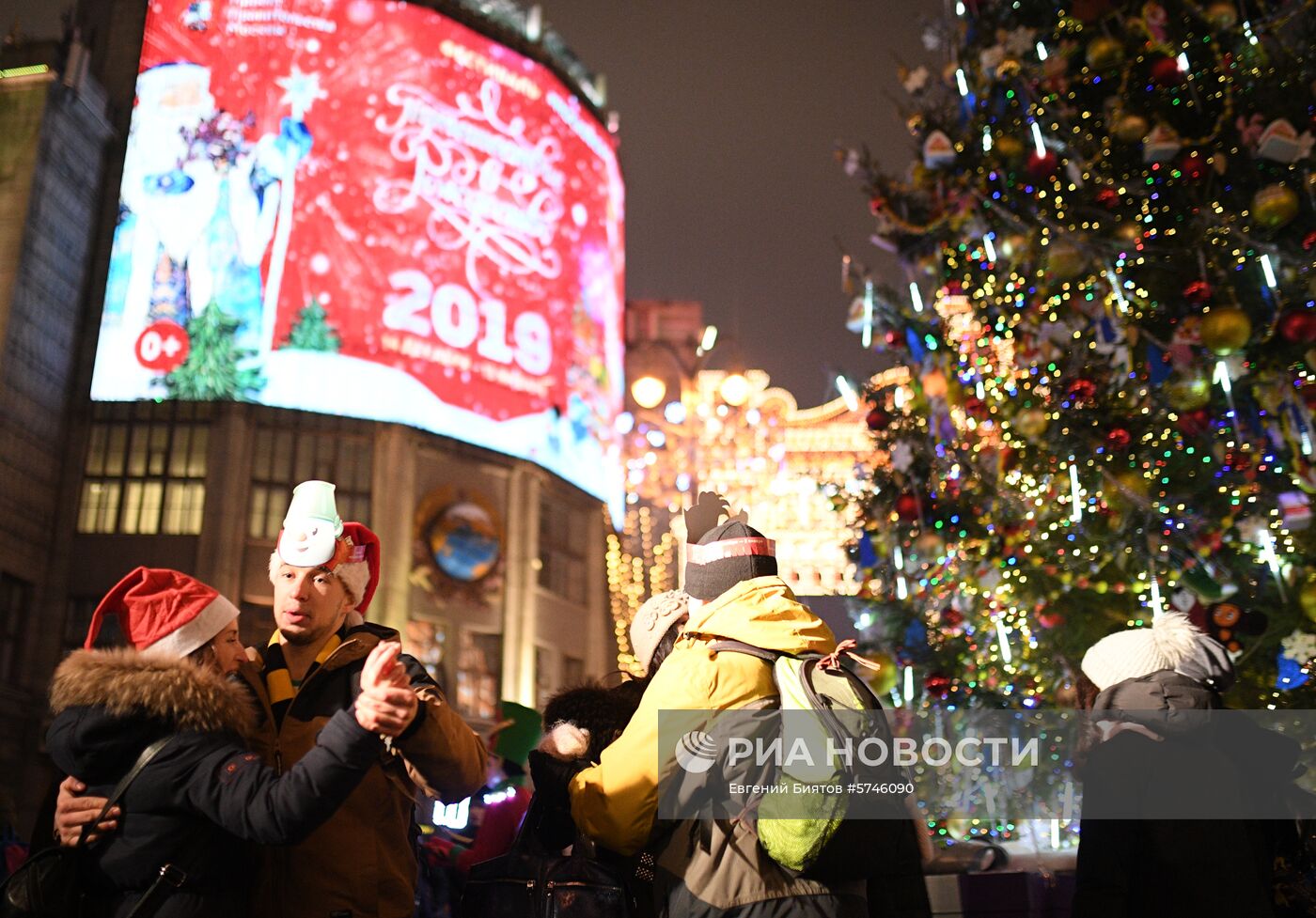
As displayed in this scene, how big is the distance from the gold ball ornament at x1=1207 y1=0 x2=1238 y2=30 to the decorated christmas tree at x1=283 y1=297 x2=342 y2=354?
18.6m

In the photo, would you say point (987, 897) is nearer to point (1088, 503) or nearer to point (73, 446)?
point (1088, 503)

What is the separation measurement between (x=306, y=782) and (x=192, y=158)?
2380 cm

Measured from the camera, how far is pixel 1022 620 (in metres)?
10.7

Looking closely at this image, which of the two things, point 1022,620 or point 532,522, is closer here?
point 1022,620

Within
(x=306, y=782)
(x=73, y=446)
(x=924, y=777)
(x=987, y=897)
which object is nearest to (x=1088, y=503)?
(x=924, y=777)

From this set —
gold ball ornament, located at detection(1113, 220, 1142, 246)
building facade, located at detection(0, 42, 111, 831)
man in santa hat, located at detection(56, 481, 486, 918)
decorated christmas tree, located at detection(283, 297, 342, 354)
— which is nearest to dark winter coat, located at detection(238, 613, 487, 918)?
man in santa hat, located at detection(56, 481, 486, 918)

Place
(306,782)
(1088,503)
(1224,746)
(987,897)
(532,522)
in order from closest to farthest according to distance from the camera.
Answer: (306,782), (1224,746), (987,897), (1088,503), (532,522)

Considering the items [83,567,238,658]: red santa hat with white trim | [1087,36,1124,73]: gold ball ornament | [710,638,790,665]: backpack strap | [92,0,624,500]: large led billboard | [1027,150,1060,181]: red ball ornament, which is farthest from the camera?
[92,0,624,500]: large led billboard

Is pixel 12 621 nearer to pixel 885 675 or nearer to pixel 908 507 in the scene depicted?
pixel 885 675

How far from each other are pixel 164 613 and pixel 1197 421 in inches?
297

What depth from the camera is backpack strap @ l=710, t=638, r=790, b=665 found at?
10.5 ft

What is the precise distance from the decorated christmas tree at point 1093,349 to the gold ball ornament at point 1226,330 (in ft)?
0.07

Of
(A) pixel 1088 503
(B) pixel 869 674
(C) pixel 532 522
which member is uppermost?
(C) pixel 532 522

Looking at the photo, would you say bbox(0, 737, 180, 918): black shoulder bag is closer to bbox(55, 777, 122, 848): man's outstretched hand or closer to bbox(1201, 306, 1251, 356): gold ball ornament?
bbox(55, 777, 122, 848): man's outstretched hand
